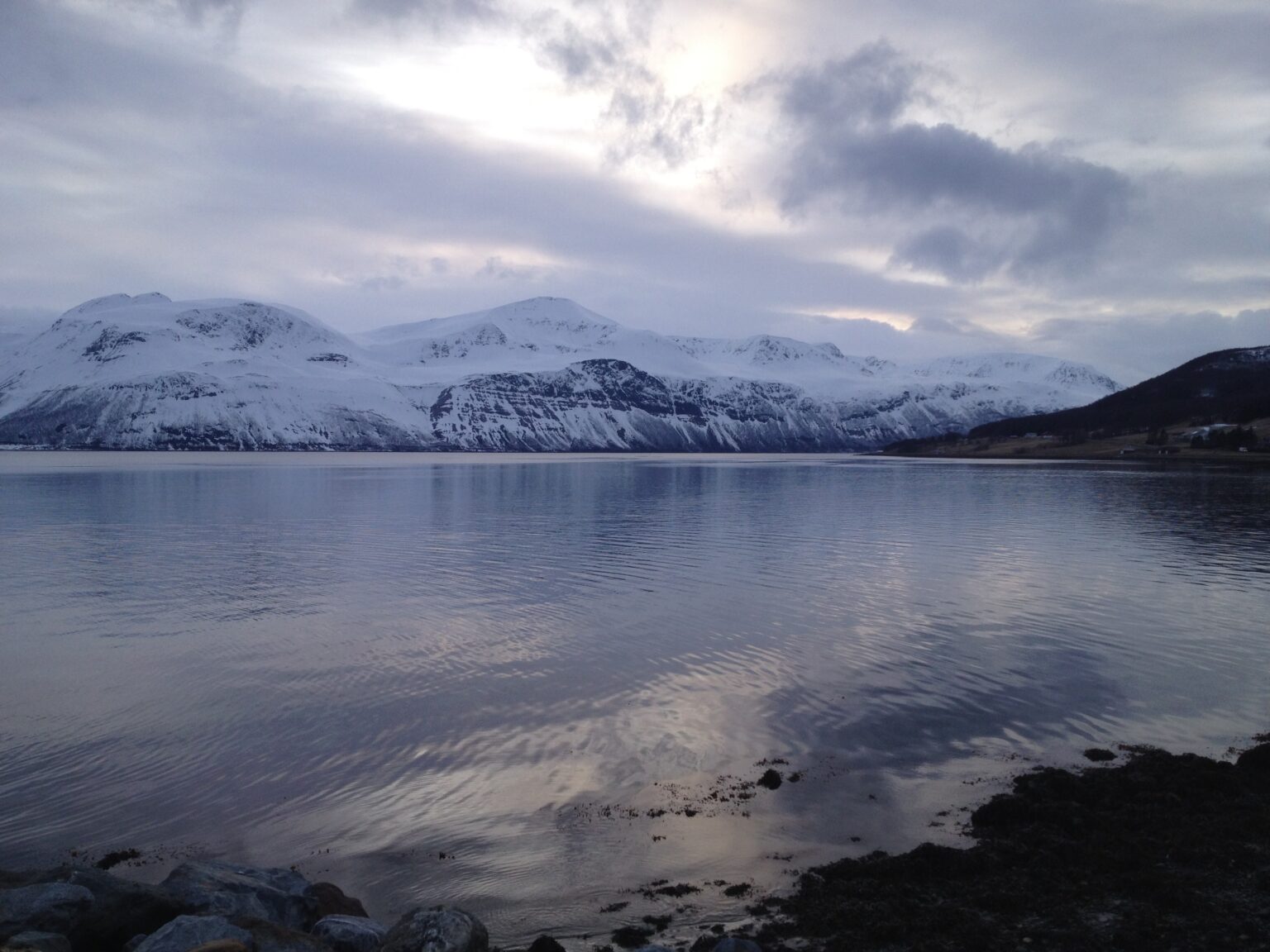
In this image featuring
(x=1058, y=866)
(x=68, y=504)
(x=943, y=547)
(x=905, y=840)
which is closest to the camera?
(x=1058, y=866)

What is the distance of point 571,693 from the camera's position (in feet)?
69.9

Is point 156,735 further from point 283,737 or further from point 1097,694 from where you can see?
point 1097,694

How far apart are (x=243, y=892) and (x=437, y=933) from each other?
3075mm

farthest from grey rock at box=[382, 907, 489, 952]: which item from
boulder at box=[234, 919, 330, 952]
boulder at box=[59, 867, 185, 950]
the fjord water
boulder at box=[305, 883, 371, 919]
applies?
boulder at box=[59, 867, 185, 950]

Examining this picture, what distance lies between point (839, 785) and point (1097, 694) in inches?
365

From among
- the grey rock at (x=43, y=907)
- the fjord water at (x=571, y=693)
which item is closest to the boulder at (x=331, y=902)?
the fjord water at (x=571, y=693)

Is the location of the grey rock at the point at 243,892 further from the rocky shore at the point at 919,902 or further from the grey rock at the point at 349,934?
the grey rock at the point at 349,934

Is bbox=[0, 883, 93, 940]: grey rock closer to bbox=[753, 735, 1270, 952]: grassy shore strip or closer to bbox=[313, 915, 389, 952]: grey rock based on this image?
bbox=[313, 915, 389, 952]: grey rock

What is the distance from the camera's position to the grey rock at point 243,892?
10523 mm

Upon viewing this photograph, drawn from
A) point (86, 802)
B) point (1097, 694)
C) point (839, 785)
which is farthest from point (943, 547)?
point (86, 802)

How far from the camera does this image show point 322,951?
9594 mm

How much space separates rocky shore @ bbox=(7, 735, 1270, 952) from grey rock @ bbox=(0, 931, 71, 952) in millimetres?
25

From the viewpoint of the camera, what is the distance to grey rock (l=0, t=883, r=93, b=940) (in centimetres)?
958

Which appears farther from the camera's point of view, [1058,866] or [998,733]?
[998,733]
